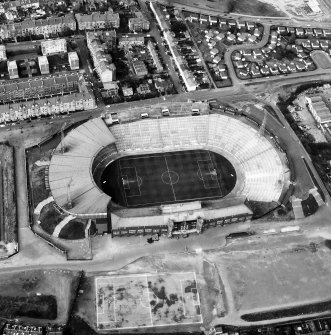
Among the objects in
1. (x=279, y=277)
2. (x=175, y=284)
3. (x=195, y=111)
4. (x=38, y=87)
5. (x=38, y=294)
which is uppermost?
(x=38, y=87)

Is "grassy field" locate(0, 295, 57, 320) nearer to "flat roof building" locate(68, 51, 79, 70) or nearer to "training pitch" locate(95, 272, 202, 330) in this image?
"training pitch" locate(95, 272, 202, 330)

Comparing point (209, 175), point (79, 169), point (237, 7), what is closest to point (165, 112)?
point (209, 175)

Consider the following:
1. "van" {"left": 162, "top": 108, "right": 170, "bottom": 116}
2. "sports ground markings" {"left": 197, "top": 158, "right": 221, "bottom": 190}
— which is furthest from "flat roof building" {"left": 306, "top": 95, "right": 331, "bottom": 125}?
"van" {"left": 162, "top": 108, "right": 170, "bottom": 116}

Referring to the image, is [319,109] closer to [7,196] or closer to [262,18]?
[262,18]

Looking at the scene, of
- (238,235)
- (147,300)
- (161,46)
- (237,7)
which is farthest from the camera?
(237,7)

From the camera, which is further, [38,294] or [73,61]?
[73,61]

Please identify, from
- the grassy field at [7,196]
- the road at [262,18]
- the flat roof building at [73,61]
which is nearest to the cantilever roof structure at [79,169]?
the grassy field at [7,196]
